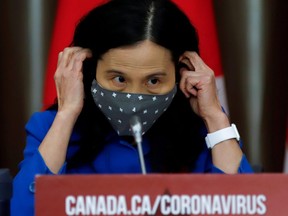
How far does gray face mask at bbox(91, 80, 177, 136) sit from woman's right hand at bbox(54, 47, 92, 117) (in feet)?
0.16

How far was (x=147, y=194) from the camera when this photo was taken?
1052mm

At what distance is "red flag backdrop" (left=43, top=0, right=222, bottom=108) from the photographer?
2109 mm

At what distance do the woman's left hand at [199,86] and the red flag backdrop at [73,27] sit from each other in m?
0.46

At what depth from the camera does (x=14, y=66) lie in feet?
7.14

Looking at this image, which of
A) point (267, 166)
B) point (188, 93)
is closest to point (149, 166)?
point (188, 93)

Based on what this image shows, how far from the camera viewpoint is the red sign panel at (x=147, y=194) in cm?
105

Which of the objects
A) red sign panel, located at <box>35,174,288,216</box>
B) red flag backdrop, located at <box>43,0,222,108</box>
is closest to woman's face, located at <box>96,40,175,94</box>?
red sign panel, located at <box>35,174,288,216</box>

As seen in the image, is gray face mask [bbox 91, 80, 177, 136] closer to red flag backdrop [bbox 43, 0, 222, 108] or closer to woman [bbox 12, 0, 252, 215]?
woman [bbox 12, 0, 252, 215]

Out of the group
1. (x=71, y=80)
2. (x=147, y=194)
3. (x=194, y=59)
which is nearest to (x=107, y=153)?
(x=71, y=80)

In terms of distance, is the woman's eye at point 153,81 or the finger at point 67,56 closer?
the woman's eye at point 153,81

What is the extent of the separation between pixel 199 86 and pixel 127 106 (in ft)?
0.73

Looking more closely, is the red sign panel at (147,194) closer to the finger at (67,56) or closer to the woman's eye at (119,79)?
the woman's eye at (119,79)

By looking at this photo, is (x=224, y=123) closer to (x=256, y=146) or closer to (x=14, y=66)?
(x=256, y=146)

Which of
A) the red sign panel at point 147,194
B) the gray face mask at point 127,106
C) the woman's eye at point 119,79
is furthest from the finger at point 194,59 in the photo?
the red sign panel at point 147,194
